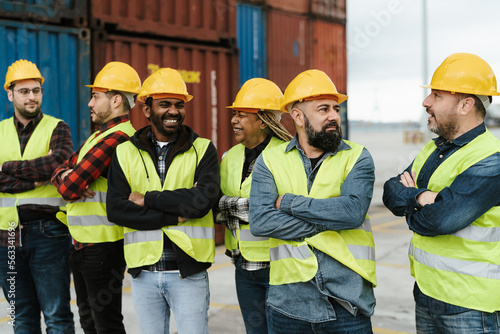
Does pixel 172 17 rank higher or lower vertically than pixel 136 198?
higher

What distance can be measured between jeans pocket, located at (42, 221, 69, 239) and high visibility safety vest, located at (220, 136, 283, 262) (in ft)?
4.44

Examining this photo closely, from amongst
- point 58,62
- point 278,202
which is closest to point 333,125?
point 278,202

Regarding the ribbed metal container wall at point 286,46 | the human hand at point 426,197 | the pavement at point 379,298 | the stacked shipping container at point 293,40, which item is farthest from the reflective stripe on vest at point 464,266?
the ribbed metal container wall at point 286,46

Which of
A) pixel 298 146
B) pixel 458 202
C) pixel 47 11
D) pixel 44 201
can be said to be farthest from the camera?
pixel 47 11

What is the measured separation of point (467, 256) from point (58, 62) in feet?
18.9

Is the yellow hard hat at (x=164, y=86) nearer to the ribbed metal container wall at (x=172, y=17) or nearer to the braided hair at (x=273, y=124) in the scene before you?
the braided hair at (x=273, y=124)

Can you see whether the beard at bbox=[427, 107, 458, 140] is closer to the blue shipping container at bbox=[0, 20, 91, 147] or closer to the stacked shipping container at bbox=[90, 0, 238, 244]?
the blue shipping container at bbox=[0, 20, 91, 147]

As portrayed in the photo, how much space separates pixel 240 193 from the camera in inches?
131

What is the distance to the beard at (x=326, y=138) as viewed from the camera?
263 centimetres

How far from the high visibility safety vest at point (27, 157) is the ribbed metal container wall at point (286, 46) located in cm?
591

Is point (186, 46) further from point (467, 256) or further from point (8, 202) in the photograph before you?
point (467, 256)

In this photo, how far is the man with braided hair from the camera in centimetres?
320

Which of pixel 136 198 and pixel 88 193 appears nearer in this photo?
pixel 136 198

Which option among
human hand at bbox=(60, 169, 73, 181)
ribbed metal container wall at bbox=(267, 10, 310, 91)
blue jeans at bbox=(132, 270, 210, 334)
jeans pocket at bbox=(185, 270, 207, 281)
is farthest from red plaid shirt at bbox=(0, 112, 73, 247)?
ribbed metal container wall at bbox=(267, 10, 310, 91)
